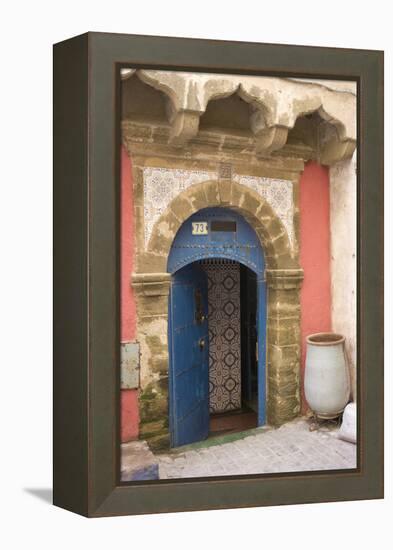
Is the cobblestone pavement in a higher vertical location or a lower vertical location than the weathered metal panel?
lower

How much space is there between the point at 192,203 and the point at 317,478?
1.80 meters

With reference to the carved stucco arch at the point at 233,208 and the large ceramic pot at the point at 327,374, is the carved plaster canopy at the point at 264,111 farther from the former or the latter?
the large ceramic pot at the point at 327,374

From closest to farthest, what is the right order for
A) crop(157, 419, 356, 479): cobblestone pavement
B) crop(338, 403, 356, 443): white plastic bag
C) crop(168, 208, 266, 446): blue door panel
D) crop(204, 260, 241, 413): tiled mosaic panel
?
crop(157, 419, 356, 479): cobblestone pavement → crop(338, 403, 356, 443): white plastic bag → crop(168, 208, 266, 446): blue door panel → crop(204, 260, 241, 413): tiled mosaic panel

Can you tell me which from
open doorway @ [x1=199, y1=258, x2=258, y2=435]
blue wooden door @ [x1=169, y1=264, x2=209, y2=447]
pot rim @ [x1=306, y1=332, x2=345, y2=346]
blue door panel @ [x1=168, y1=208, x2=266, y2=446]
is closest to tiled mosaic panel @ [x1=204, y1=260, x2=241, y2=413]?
open doorway @ [x1=199, y1=258, x2=258, y2=435]

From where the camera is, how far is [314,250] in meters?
3.54

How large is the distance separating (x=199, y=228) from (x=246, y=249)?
0.36 metres

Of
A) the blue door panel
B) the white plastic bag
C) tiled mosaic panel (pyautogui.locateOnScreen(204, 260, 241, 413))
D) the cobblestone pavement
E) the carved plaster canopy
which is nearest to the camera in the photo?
the carved plaster canopy

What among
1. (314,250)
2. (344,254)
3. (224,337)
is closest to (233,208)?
(314,250)

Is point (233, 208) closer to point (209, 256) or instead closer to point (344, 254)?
point (209, 256)

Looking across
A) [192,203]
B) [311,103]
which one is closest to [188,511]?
[192,203]

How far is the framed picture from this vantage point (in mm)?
3021

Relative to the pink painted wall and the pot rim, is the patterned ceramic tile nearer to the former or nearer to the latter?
the pink painted wall

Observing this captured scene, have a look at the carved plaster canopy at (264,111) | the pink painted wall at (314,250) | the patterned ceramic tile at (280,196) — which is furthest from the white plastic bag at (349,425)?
the carved plaster canopy at (264,111)

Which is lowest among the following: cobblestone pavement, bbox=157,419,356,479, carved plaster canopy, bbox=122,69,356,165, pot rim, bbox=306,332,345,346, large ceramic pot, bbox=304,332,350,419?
cobblestone pavement, bbox=157,419,356,479
